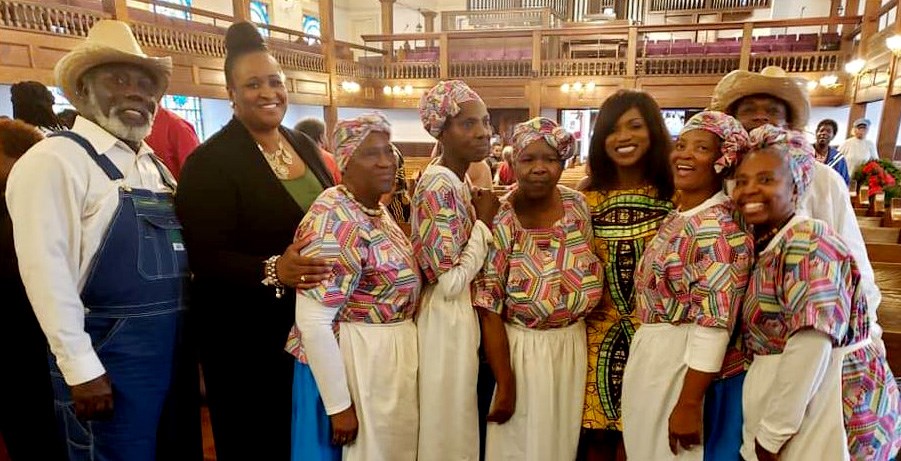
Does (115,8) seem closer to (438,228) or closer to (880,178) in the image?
Result: (438,228)

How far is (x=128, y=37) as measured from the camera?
1446 mm

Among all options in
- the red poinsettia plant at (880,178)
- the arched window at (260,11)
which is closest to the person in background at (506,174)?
the red poinsettia plant at (880,178)

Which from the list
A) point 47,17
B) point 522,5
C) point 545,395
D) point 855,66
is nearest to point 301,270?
point 545,395

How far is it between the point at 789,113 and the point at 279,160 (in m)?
1.66

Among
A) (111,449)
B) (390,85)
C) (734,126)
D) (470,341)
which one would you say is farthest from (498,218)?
(390,85)

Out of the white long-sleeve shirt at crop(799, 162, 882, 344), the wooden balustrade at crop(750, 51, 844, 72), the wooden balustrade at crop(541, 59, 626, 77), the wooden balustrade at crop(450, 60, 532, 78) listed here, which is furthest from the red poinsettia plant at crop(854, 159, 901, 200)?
the wooden balustrade at crop(450, 60, 532, 78)

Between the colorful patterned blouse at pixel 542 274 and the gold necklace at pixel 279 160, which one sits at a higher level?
the gold necklace at pixel 279 160

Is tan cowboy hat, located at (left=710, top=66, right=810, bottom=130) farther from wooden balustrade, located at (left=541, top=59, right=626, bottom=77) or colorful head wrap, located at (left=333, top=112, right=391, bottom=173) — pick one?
wooden balustrade, located at (left=541, top=59, right=626, bottom=77)

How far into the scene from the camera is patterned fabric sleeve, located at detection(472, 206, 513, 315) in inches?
60.9

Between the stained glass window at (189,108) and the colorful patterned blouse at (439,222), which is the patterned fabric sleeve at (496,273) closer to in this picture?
the colorful patterned blouse at (439,222)

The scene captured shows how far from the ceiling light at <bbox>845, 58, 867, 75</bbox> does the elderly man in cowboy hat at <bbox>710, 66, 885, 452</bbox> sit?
10.2 metres

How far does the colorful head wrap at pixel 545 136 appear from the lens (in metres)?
1.46

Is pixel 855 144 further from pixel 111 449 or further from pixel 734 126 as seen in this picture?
pixel 111 449

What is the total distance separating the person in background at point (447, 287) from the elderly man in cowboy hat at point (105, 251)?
75 centimetres
